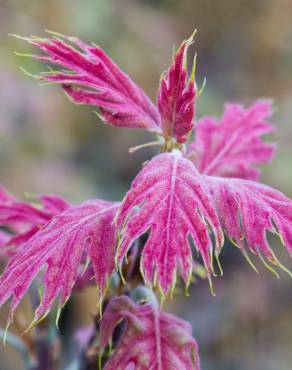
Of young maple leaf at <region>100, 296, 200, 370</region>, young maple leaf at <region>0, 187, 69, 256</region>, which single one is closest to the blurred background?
young maple leaf at <region>0, 187, 69, 256</region>

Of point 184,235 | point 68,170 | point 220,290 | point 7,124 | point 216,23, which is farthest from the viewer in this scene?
point 216,23

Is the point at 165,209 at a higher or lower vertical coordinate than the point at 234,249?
higher

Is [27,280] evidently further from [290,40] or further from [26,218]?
[290,40]

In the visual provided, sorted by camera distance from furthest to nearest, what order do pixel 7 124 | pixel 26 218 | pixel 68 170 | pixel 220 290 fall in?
pixel 220 290 < pixel 68 170 < pixel 7 124 < pixel 26 218

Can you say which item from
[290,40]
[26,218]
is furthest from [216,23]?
[26,218]

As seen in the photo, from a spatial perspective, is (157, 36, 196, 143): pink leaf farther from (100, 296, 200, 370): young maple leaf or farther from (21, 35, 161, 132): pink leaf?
(100, 296, 200, 370): young maple leaf

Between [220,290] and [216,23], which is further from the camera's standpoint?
[216,23]

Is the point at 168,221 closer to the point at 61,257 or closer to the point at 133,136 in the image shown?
the point at 61,257

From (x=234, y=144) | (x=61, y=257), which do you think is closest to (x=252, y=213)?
(x=61, y=257)
